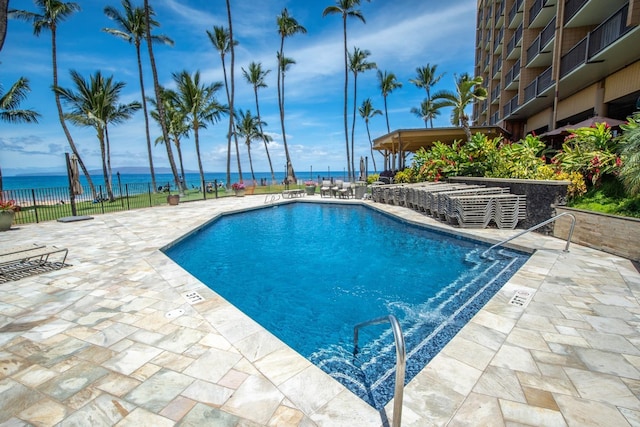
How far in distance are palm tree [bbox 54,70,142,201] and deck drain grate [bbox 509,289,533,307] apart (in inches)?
774

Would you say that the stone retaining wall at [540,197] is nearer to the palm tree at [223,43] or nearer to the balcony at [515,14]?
the balcony at [515,14]

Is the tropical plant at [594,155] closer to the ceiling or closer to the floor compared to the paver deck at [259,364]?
closer to the ceiling

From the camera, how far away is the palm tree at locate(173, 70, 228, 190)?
68.1 feet

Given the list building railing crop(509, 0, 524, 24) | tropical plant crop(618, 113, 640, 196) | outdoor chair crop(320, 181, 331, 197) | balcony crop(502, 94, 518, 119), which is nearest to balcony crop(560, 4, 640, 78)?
tropical plant crop(618, 113, 640, 196)

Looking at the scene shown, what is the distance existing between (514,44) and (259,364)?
85.4ft

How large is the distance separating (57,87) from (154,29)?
698 centimetres

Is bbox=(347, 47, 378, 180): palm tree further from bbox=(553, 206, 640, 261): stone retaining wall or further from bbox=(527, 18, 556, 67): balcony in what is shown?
bbox=(553, 206, 640, 261): stone retaining wall

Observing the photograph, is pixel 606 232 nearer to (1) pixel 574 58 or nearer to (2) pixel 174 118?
(1) pixel 574 58

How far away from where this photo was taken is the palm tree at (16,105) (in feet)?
48.8

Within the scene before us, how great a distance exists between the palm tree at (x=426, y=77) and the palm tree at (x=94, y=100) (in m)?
28.6

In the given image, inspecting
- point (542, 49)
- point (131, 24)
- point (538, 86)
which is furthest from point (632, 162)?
point (131, 24)

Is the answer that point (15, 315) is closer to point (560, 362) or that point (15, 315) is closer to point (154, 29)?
point (560, 362)

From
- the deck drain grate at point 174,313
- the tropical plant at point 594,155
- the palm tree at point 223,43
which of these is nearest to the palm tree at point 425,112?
the palm tree at point 223,43

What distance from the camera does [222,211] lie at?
1287 centimetres
